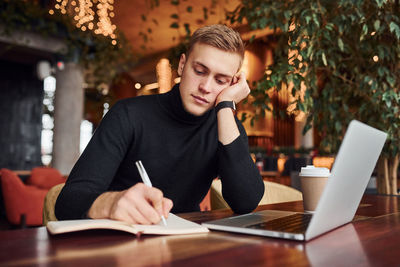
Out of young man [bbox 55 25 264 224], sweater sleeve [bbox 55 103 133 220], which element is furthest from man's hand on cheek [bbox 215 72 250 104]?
sweater sleeve [bbox 55 103 133 220]

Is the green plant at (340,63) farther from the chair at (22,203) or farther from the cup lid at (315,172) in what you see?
the chair at (22,203)

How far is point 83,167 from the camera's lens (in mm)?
1091

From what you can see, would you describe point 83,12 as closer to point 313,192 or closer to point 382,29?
point 382,29

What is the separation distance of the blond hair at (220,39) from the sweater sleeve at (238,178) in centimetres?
33

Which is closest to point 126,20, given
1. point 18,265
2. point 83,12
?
point 83,12

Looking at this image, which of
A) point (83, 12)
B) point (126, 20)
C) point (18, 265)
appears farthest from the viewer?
point (126, 20)

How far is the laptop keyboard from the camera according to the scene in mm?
790

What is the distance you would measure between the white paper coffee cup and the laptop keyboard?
0.14 meters

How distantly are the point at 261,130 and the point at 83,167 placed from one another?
11011 mm

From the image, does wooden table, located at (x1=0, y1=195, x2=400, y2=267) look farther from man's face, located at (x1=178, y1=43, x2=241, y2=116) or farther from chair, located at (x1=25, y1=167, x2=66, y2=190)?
chair, located at (x1=25, y1=167, x2=66, y2=190)

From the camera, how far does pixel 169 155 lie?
1.38 m

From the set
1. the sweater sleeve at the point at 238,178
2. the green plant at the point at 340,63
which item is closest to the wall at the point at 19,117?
the green plant at the point at 340,63

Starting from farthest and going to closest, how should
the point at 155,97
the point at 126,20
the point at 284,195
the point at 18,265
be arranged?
the point at 126,20 < the point at 284,195 < the point at 155,97 < the point at 18,265

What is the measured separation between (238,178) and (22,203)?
3.95m
